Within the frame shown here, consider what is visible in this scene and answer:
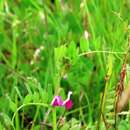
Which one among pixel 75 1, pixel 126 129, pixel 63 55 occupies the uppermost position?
pixel 75 1

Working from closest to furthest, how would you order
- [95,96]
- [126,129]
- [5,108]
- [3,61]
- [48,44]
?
[126,129] → [5,108] → [95,96] → [48,44] → [3,61]

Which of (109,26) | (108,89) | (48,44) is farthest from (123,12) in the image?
(108,89)

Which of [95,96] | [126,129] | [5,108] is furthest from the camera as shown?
[95,96]

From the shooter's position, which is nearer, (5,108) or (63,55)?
(63,55)

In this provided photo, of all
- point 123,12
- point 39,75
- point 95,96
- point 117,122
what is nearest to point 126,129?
point 117,122

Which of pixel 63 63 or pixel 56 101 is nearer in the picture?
pixel 56 101

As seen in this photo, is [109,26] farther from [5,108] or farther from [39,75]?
[5,108]

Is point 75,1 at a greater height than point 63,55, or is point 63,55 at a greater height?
point 75,1
